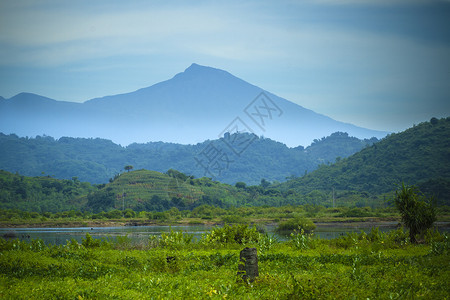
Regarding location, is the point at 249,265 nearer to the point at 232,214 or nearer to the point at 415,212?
the point at 415,212

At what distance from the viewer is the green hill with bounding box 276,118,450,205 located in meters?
89.5

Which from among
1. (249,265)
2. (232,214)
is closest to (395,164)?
(232,214)

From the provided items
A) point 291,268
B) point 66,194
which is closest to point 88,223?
point 66,194

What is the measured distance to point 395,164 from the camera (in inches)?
3812

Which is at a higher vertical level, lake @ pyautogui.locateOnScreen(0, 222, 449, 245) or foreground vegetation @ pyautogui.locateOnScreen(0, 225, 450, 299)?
foreground vegetation @ pyautogui.locateOnScreen(0, 225, 450, 299)

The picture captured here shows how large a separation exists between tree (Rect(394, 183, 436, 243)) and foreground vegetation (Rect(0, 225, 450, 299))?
1.48 feet

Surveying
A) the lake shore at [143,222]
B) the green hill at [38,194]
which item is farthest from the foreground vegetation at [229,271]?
the green hill at [38,194]

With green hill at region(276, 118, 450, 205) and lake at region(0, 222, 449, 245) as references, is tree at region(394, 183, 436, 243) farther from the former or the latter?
green hill at region(276, 118, 450, 205)

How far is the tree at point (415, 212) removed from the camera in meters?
17.9

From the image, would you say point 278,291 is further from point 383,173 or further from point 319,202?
point 383,173

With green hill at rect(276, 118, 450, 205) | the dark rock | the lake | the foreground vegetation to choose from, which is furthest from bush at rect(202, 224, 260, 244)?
green hill at rect(276, 118, 450, 205)

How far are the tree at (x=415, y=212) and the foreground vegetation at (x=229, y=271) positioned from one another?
452 mm

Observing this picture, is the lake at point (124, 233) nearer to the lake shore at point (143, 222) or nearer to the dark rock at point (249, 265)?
the lake shore at point (143, 222)

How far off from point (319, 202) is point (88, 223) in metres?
47.9
